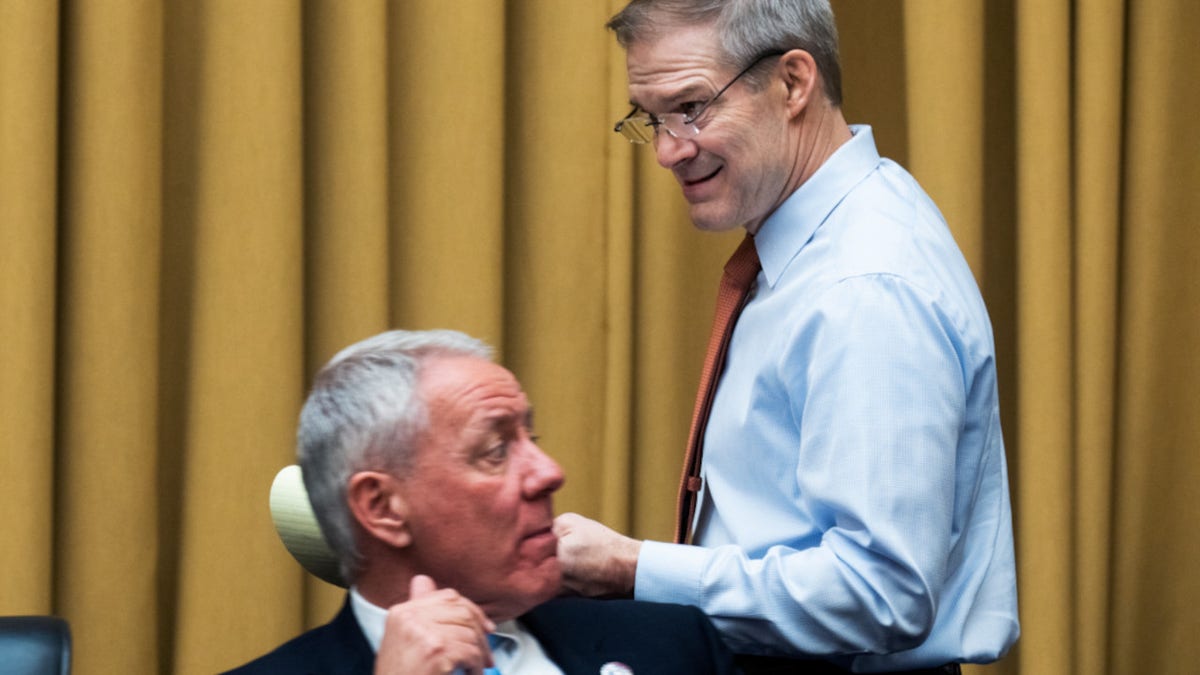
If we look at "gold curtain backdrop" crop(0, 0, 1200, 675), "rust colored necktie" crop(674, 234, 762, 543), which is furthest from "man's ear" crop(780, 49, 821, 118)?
"gold curtain backdrop" crop(0, 0, 1200, 675)

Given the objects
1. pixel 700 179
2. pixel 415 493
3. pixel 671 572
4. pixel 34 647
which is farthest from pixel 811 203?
pixel 34 647

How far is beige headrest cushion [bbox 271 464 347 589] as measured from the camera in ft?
6.01

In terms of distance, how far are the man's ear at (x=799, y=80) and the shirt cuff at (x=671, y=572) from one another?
1.94 ft

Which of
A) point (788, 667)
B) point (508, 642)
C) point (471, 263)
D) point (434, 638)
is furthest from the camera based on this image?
point (471, 263)

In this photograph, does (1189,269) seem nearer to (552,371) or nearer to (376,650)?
(552,371)

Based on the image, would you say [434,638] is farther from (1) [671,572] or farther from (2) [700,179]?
(2) [700,179]

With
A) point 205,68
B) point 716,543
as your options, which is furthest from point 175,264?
point 716,543

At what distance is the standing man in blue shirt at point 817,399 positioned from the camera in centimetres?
181

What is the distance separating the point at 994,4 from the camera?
129 inches

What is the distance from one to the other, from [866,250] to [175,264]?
135cm

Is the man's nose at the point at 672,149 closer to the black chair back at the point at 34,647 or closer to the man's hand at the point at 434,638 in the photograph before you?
the man's hand at the point at 434,638

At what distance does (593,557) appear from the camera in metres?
1.92

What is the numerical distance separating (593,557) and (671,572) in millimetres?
98

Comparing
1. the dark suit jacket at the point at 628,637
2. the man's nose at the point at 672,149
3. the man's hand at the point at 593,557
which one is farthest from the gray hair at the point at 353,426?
the man's nose at the point at 672,149
